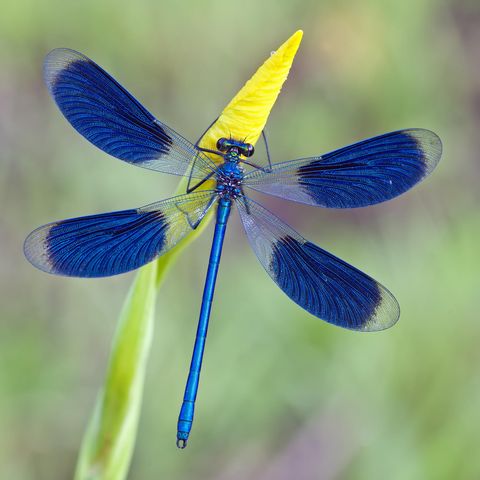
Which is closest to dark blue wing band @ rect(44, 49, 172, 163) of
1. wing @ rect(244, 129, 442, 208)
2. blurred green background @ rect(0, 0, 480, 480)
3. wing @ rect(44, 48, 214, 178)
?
wing @ rect(44, 48, 214, 178)

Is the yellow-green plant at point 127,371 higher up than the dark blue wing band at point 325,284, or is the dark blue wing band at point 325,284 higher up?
the dark blue wing band at point 325,284

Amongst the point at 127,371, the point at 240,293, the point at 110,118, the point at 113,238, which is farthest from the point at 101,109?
the point at 240,293

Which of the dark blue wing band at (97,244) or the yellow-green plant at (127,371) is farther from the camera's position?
the dark blue wing band at (97,244)

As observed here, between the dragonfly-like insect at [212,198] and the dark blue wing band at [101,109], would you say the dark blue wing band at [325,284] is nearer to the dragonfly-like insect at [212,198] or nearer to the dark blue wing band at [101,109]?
the dragonfly-like insect at [212,198]

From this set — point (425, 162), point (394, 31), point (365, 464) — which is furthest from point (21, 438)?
point (394, 31)

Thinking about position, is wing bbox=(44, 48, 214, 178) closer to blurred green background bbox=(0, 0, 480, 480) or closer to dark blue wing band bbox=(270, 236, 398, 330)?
dark blue wing band bbox=(270, 236, 398, 330)

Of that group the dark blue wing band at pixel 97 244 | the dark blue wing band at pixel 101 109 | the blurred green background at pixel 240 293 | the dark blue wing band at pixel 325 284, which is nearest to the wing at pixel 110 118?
the dark blue wing band at pixel 101 109
